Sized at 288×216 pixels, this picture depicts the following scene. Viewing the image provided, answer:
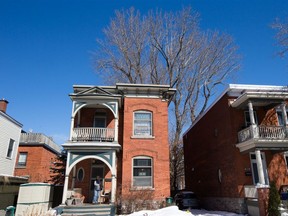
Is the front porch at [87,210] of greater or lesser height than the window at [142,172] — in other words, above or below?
below

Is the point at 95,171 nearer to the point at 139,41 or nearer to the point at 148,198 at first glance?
the point at 148,198

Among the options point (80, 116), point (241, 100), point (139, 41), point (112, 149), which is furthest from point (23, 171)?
point (241, 100)

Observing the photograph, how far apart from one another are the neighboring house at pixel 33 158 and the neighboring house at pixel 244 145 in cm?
1646

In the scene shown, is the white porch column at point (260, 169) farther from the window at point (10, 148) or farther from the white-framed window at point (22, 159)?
the white-framed window at point (22, 159)

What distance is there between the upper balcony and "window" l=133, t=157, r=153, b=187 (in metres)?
6.04

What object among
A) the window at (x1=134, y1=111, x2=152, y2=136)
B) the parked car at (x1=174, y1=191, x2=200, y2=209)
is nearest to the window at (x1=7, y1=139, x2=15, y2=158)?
the window at (x1=134, y1=111, x2=152, y2=136)

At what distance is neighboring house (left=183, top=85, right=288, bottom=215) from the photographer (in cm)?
1412

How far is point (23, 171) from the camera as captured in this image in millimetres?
24438

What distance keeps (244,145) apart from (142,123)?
6.91 m

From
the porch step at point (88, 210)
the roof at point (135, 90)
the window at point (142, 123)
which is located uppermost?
the roof at point (135, 90)

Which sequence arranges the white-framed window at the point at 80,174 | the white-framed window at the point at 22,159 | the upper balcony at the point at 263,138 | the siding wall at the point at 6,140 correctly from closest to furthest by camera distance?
the upper balcony at the point at 263,138, the white-framed window at the point at 80,174, the siding wall at the point at 6,140, the white-framed window at the point at 22,159

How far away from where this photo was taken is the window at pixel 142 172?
15.3 meters

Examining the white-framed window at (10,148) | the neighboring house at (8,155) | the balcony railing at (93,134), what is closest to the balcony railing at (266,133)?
the balcony railing at (93,134)

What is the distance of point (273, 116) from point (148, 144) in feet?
29.9
